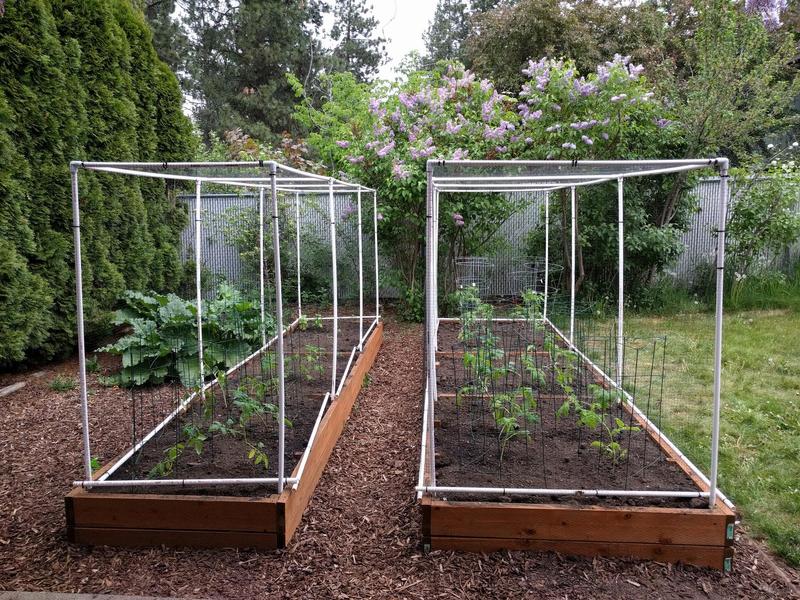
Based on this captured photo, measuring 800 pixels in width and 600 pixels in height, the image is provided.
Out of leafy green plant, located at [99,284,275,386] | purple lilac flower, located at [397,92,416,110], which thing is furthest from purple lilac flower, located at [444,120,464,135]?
leafy green plant, located at [99,284,275,386]

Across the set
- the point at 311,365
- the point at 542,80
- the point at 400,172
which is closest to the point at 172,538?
the point at 311,365

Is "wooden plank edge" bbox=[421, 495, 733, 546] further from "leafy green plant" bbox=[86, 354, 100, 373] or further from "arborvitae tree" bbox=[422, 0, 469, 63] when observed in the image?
"arborvitae tree" bbox=[422, 0, 469, 63]

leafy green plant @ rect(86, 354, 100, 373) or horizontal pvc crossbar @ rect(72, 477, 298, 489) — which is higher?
leafy green plant @ rect(86, 354, 100, 373)

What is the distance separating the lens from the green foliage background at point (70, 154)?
4.88 metres

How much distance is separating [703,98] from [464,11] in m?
19.6

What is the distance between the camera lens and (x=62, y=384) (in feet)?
16.7

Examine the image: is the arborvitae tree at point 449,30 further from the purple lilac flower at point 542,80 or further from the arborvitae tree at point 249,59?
the purple lilac flower at point 542,80

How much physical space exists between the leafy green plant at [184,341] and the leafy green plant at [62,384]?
0.27 meters

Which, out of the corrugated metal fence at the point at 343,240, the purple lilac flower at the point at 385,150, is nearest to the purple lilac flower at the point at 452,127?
the purple lilac flower at the point at 385,150

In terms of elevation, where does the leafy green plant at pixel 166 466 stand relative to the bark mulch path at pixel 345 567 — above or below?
above

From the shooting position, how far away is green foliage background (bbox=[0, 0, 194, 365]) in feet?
16.0

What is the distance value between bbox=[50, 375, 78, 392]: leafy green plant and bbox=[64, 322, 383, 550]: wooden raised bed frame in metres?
Result: 2.62

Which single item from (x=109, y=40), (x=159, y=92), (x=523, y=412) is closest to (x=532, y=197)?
(x=159, y=92)

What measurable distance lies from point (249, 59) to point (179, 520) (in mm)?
17970
